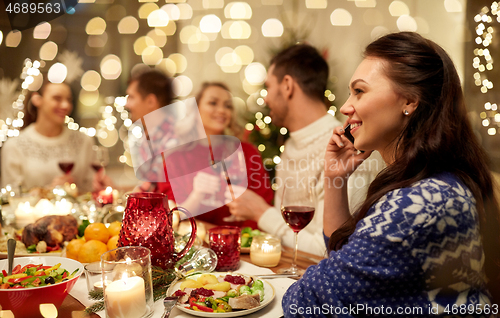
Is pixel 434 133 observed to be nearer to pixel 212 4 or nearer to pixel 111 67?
pixel 212 4

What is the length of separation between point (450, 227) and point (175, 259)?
0.61m

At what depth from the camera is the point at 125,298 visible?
66 cm

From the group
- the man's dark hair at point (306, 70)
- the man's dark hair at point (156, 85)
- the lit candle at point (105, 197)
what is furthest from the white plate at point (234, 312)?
the man's dark hair at point (156, 85)

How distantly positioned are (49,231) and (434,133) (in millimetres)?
1075

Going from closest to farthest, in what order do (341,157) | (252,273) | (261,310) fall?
(261,310), (252,273), (341,157)

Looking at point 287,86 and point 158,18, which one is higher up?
point 158,18

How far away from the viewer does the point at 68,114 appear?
315 cm

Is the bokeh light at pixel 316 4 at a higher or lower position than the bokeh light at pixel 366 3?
higher

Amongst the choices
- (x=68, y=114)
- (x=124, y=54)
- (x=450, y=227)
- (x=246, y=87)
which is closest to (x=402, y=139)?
(x=450, y=227)

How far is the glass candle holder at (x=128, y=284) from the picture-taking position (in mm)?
661

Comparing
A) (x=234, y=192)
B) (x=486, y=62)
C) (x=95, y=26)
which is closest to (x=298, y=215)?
(x=234, y=192)

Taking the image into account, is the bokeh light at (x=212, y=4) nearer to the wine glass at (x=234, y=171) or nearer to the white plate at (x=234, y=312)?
the wine glass at (x=234, y=171)

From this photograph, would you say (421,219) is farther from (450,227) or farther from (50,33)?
(50,33)

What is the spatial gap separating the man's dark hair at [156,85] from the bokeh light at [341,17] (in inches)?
52.5
